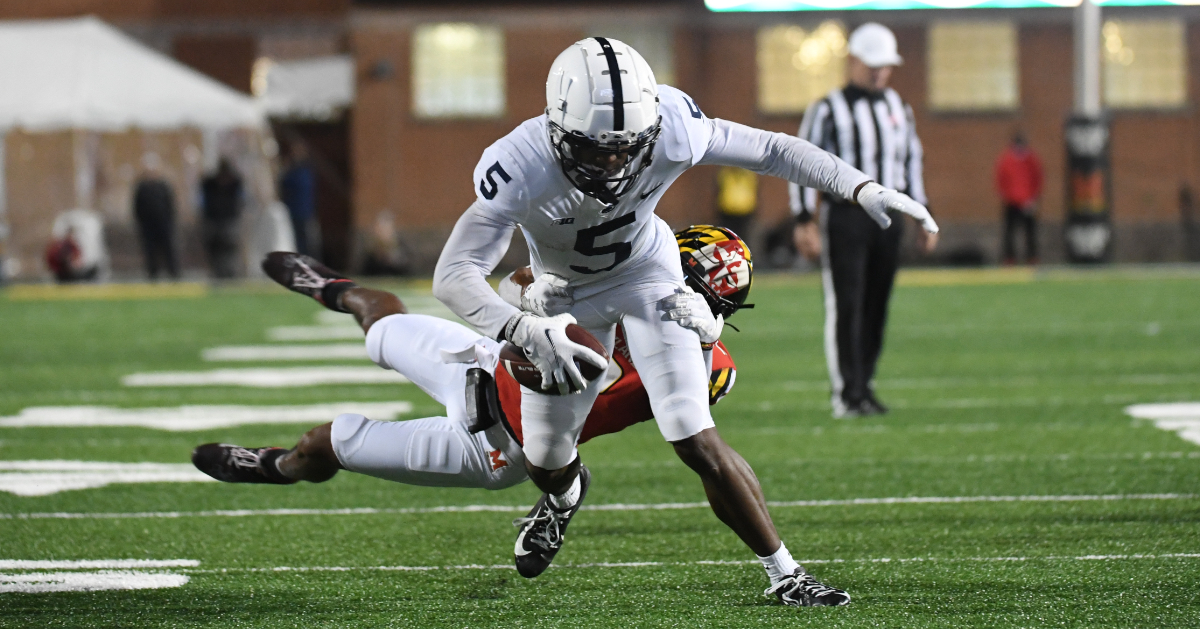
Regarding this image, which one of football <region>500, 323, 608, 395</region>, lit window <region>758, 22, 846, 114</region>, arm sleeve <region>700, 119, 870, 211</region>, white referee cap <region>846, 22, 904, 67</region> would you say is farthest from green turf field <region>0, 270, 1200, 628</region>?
lit window <region>758, 22, 846, 114</region>

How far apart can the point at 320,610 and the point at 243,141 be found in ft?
50.3

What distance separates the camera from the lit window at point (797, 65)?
20.1m

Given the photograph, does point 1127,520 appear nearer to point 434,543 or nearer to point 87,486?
point 434,543

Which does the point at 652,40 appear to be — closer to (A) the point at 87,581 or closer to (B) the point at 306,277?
(B) the point at 306,277

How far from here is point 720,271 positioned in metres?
3.92

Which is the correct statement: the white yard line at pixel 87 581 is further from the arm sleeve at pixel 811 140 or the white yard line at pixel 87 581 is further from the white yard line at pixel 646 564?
the arm sleeve at pixel 811 140

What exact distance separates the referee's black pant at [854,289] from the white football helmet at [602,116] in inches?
123

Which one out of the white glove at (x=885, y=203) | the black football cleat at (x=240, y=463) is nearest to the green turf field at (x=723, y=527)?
the black football cleat at (x=240, y=463)

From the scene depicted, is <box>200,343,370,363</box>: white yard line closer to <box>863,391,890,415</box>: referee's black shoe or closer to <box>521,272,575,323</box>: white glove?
<box>863,391,890,415</box>: referee's black shoe

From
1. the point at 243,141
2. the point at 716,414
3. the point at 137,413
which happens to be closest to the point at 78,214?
the point at 243,141

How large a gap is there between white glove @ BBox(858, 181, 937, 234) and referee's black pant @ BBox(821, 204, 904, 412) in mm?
2865

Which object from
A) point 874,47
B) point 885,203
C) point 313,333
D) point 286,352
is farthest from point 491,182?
point 313,333

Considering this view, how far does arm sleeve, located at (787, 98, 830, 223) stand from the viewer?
6.57 m

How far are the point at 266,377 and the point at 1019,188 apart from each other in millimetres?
11213
